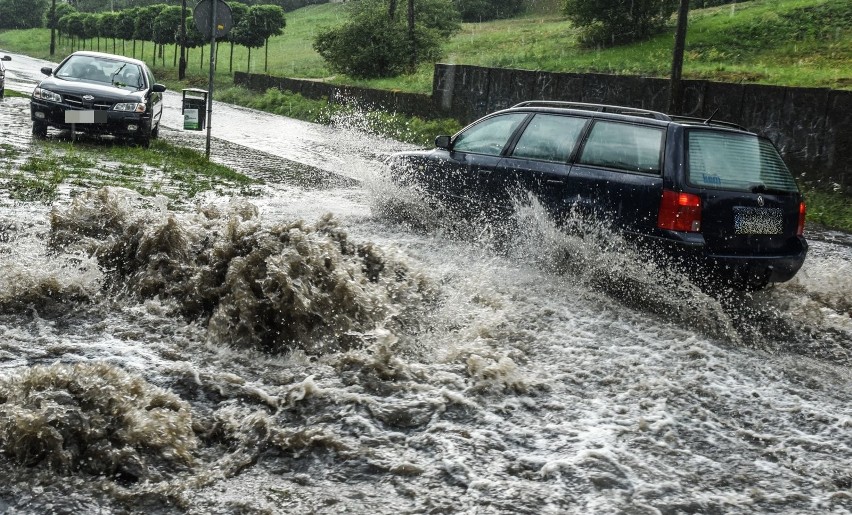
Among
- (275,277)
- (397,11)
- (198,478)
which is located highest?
(397,11)

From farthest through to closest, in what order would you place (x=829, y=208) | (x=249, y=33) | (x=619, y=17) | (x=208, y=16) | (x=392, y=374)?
(x=249, y=33) → (x=619, y=17) → (x=829, y=208) → (x=208, y=16) → (x=392, y=374)

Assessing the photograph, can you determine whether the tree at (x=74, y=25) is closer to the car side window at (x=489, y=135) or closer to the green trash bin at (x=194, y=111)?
the green trash bin at (x=194, y=111)

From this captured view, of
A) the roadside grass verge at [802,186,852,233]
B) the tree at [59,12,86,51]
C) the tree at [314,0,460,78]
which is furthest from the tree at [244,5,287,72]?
the roadside grass verge at [802,186,852,233]

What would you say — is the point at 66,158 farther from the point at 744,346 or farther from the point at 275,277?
the point at 744,346

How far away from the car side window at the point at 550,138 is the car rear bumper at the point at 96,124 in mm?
8923

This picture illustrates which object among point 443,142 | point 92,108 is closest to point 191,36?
point 92,108

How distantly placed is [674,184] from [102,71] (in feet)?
41.7

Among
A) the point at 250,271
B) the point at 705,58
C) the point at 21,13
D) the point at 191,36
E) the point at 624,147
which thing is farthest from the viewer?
the point at 21,13

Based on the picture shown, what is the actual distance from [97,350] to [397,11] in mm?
41835

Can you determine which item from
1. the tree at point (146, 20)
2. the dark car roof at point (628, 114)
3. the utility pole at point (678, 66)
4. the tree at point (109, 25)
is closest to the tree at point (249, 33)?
the tree at point (146, 20)

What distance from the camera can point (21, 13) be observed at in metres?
109

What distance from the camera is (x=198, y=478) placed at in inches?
163

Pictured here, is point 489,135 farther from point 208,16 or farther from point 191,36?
point 191,36

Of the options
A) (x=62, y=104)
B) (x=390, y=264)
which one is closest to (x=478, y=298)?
(x=390, y=264)
